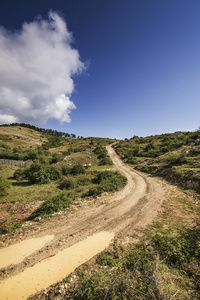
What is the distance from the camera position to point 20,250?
6.70m

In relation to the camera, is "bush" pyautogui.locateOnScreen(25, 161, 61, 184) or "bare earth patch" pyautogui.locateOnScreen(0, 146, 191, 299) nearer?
"bare earth patch" pyautogui.locateOnScreen(0, 146, 191, 299)

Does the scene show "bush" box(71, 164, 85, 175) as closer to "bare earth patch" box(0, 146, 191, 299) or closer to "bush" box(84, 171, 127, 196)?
"bush" box(84, 171, 127, 196)

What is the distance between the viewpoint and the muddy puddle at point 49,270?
188 inches

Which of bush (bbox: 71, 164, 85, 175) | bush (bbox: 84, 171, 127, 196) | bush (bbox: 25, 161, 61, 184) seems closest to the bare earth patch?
bush (bbox: 84, 171, 127, 196)

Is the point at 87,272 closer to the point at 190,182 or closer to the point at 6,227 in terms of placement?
the point at 6,227

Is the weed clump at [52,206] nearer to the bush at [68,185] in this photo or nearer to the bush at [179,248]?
the bush at [68,185]

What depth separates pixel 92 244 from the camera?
7.13 metres

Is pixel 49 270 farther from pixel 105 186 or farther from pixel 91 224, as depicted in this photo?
pixel 105 186

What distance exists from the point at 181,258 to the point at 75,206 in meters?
9.06

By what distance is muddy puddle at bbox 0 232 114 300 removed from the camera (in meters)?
4.78

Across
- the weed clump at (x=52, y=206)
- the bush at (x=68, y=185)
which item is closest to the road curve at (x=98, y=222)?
the weed clump at (x=52, y=206)

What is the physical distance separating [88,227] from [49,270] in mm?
3474

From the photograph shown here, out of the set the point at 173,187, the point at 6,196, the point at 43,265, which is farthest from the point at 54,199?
the point at 173,187

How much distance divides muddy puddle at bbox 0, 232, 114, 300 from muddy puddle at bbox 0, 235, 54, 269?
993 millimetres
